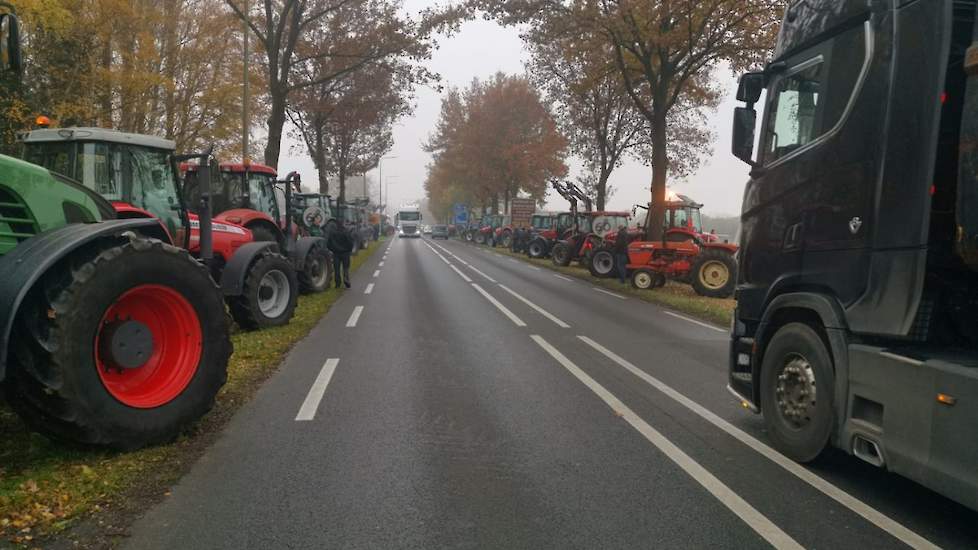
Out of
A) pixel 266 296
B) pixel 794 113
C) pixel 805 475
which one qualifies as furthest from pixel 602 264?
pixel 805 475

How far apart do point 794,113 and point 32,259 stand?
5.31m

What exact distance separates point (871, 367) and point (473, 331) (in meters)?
7.45

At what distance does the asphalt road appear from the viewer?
3.62 meters

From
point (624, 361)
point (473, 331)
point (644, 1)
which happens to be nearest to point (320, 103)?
point (644, 1)

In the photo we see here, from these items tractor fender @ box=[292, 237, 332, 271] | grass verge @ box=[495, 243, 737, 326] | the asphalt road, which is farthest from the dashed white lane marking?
the asphalt road

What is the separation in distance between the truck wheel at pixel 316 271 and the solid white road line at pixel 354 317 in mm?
2614

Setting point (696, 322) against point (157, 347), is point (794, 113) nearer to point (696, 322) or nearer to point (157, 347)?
point (157, 347)

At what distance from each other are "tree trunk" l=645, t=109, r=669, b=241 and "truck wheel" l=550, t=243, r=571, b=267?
272 inches

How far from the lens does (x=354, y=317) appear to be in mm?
12398

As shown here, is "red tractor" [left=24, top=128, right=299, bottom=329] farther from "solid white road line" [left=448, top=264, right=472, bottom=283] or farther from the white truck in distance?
the white truck in distance

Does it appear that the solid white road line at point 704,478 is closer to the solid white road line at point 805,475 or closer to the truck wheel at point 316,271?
the solid white road line at point 805,475

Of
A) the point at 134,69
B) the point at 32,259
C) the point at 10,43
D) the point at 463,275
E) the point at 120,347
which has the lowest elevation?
the point at 463,275

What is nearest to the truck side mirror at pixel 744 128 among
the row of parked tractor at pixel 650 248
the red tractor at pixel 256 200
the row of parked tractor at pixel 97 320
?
the row of parked tractor at pixel 97 320

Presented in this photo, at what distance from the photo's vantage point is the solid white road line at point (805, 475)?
3641 millimetres
